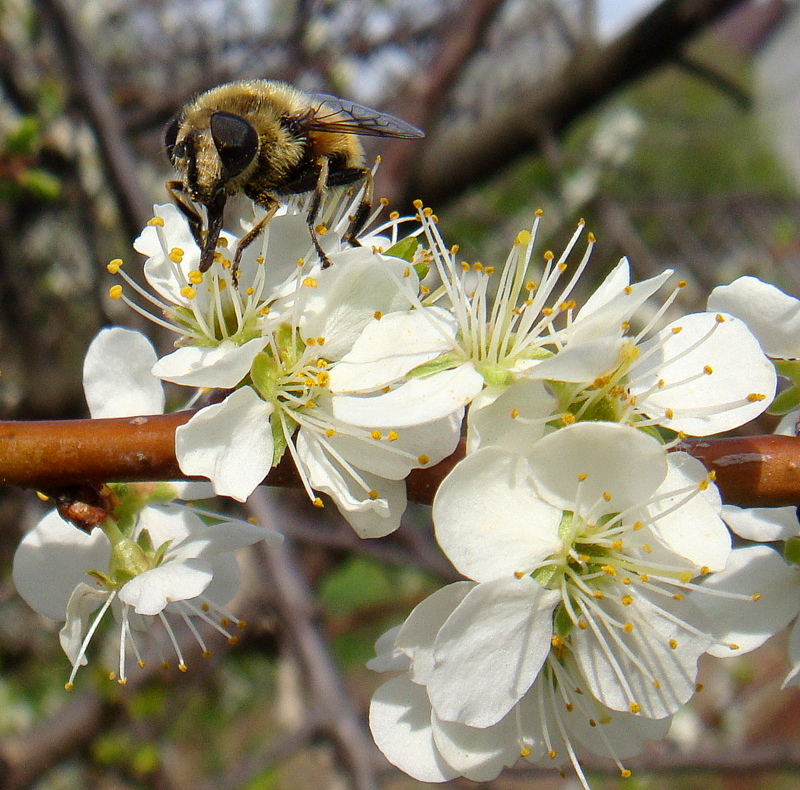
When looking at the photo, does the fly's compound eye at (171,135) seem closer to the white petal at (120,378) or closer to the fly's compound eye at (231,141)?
the fly's compound eye at (231,141)

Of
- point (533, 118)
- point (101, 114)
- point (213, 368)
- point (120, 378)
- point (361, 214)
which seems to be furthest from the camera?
point (533, 118)

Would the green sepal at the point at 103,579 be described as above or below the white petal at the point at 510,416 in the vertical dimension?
below

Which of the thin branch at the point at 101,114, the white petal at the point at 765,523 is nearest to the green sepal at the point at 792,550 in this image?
the white petal at the point at 765,523

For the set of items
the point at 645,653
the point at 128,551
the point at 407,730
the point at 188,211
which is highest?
the point at 188,211

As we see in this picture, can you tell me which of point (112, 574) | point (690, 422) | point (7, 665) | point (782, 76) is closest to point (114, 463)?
point (112, 574)

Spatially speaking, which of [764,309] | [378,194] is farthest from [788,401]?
[378,194]

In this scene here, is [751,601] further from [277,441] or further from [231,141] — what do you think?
[231,141]

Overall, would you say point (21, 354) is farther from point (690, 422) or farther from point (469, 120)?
point (690, 422)

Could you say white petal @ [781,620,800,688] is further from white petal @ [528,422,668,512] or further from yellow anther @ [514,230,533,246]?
yellow anther @ [514,230,533,246]
